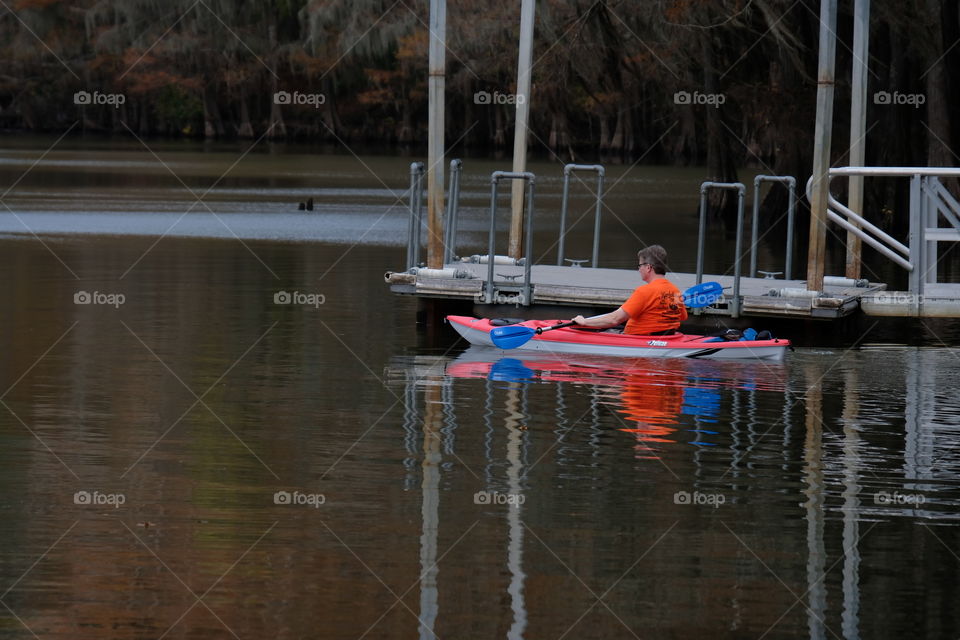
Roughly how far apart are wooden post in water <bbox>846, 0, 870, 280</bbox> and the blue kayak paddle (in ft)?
12.0

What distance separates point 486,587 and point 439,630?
27.0 inches

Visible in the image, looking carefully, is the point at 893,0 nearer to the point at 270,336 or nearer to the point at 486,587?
the point at 270,336

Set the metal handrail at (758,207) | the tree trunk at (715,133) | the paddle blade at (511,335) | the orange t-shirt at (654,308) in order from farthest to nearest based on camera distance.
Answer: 1. the tree trunk at (715,133)
2. the metal handrail at (758,207)
3. the paddle blade at (511,335)
4. the orange t-shirt at (654,308)

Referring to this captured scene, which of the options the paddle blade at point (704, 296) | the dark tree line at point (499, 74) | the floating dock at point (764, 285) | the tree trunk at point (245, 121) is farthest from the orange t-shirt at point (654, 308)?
the tree trunk at point (245, 121)

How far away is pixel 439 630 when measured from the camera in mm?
7848

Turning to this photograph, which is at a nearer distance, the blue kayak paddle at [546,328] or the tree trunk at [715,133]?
the blue kayak paddle at [546,328]

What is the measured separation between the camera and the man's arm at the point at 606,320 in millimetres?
16547

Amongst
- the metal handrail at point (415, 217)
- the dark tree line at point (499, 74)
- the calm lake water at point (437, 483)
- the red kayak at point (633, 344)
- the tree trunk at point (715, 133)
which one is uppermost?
the dark tree line at point (499, 74)

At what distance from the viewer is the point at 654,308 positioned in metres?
16.5

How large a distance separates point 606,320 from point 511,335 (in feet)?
3.25

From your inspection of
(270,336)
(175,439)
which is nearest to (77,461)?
(175,439)

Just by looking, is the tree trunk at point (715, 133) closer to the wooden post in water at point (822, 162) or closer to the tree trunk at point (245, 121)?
the wooden post in water at point (822, 162)

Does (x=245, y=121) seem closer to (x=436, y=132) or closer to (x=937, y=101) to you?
(x=937, y=101)

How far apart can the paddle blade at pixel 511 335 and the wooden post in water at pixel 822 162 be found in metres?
3.19
